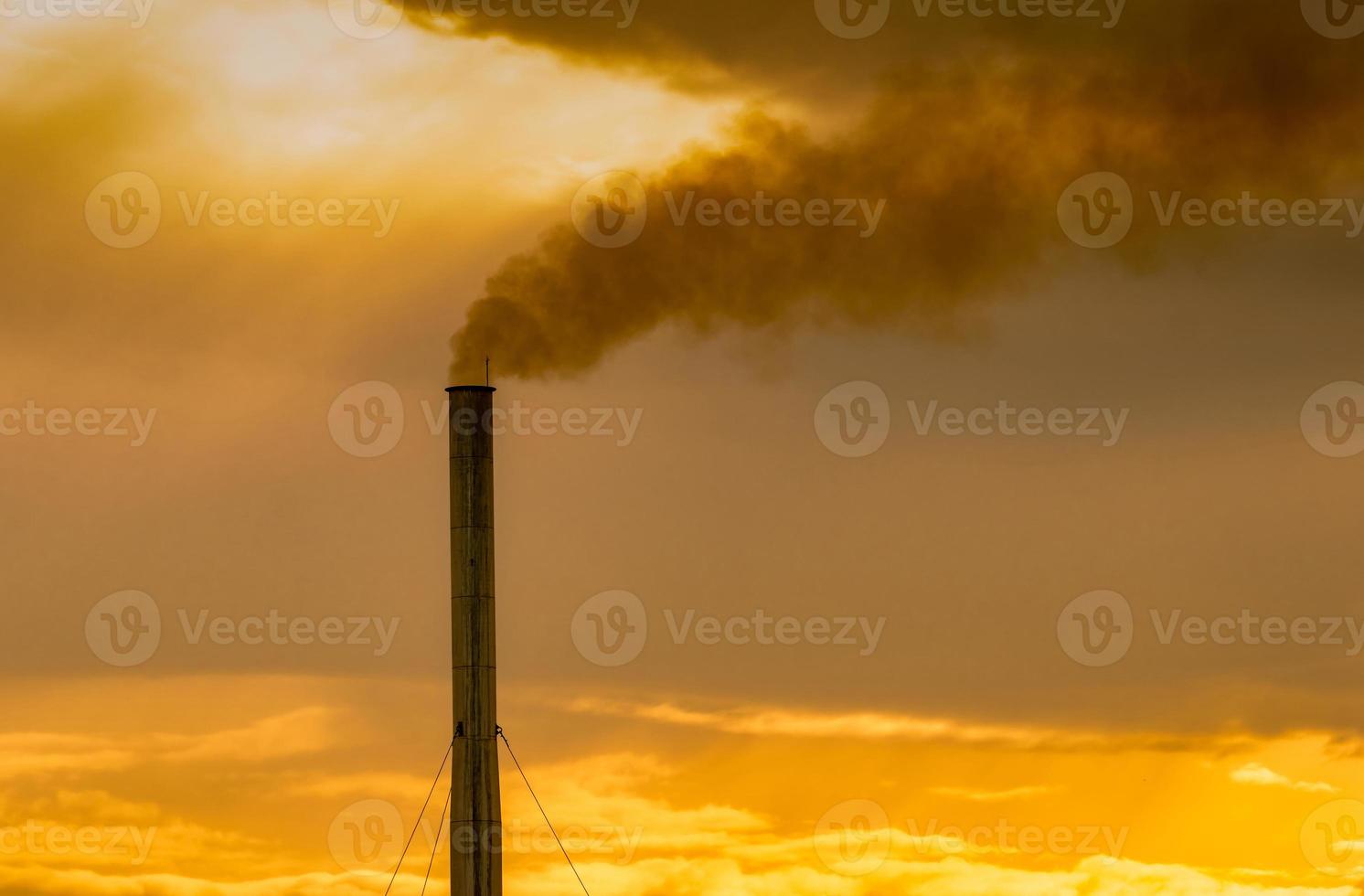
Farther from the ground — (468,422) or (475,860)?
(468,422)
